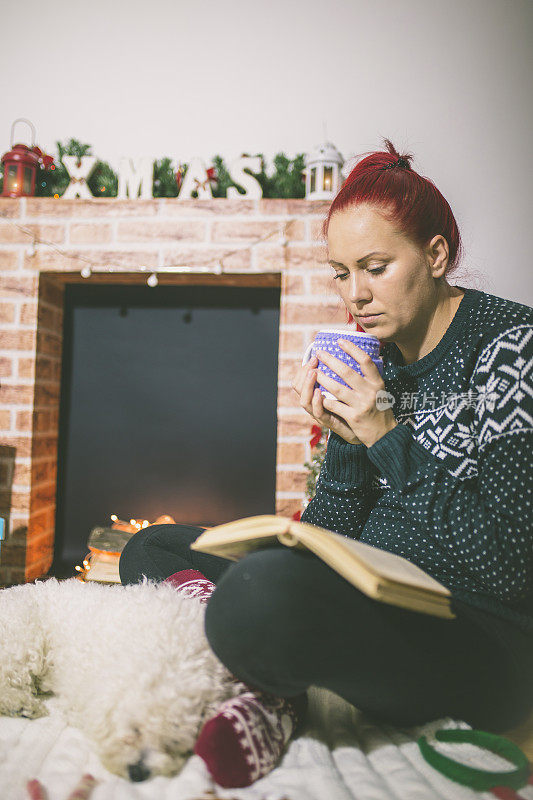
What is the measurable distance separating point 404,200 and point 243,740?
75 centimetres

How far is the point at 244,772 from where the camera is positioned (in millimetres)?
562

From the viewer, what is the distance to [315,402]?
2.54 feet

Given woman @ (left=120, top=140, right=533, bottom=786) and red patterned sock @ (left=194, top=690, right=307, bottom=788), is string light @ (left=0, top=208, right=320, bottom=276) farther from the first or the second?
red patterned sock @ (left=194, top=690, right=307, bottom=788)

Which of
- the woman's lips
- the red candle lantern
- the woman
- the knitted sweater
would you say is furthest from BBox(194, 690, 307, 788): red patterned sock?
the red candle lantern

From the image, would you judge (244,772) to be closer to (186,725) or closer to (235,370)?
(186,725)

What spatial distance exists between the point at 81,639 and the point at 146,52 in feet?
6.41

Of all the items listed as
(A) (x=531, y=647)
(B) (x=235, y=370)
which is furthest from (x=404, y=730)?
(B) (x=235, y=370)

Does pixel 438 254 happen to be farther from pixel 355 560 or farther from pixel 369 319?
pixel 355 560

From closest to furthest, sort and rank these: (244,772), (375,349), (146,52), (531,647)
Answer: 1. (244,772)
2. (531,647)
3. (375,349)
4. (146,52)

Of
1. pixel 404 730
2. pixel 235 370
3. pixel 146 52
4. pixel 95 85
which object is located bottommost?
pixel 404 730

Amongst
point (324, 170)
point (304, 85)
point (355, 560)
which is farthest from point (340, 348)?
point (304, 85)

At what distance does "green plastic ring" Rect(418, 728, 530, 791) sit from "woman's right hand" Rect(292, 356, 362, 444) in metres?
0.38

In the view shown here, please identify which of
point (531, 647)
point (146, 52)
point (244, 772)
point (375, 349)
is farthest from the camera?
point (146, 52)

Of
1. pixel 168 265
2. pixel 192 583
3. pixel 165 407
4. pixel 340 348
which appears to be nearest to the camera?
pixel 340 348
